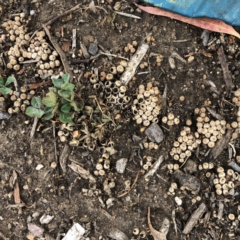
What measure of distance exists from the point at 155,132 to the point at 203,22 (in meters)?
0.79

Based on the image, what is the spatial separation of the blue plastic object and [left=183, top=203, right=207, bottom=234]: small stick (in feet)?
3.93

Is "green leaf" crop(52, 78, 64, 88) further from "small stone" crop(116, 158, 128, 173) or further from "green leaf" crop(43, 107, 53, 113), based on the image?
"small stone" crop(116, 158, 128, 173)

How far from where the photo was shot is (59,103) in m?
2.29

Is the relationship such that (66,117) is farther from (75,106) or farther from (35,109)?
(35,109)

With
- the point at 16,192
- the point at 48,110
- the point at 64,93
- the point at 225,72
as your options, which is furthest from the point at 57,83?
the point at 225,72

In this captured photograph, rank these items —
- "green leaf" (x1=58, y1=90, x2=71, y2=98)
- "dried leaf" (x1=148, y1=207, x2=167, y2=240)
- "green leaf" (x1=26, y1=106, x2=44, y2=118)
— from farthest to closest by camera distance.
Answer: "dried leaf" (x1=148, y1=207, x2=167, y2=240)
"green leaf" (x1=26, y1=106, x2=44, y2=118)
"green leaf" (x1=58, y1=90, x2=71, y2=98)

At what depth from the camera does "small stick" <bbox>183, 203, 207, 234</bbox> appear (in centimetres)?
246

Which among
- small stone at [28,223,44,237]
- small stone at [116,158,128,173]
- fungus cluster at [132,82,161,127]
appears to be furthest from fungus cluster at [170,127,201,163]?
small stone at [28,223,44,237]

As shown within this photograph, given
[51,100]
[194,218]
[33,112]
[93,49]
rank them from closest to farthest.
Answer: [51,100] → [33,112] → [194,218] → [93,49]

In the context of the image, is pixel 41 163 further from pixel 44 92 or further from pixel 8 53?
pixel 8 53

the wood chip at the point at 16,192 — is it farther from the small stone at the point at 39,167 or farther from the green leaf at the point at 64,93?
the green leaf at the point at 64,93

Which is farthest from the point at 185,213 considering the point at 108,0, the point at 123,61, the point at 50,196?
the point at 108,0

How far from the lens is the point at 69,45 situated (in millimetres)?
2598

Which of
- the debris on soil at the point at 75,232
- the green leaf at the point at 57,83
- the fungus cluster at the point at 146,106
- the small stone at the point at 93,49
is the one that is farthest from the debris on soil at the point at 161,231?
the small stone at the point at 93,49
